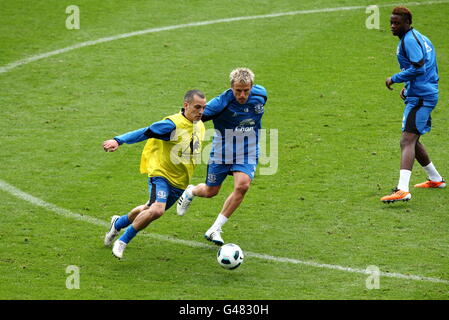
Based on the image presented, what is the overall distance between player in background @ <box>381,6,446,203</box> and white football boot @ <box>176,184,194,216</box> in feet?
8.18

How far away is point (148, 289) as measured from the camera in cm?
819

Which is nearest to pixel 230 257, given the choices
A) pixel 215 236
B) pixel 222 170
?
pixel 215 236

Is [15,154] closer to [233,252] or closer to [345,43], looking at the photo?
[233,252]

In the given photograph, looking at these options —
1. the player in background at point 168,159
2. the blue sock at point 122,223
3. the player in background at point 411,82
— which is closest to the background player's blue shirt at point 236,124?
the player in background at point 168,159

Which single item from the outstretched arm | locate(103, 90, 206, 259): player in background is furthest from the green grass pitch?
the outstretched arm

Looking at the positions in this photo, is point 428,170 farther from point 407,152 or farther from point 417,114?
point 417,114

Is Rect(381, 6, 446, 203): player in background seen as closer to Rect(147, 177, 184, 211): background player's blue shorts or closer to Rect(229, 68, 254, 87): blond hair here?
Rect(229, 68, 254, 87): blond hair

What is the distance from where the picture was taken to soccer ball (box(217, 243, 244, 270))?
858 cm

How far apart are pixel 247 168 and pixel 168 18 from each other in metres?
8.98

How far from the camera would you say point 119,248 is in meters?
8.96

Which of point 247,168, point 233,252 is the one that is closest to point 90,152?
point 247,168

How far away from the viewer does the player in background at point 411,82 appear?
34.5ft

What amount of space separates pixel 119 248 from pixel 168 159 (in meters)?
1.10

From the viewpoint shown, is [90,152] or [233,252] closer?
[233,252]
